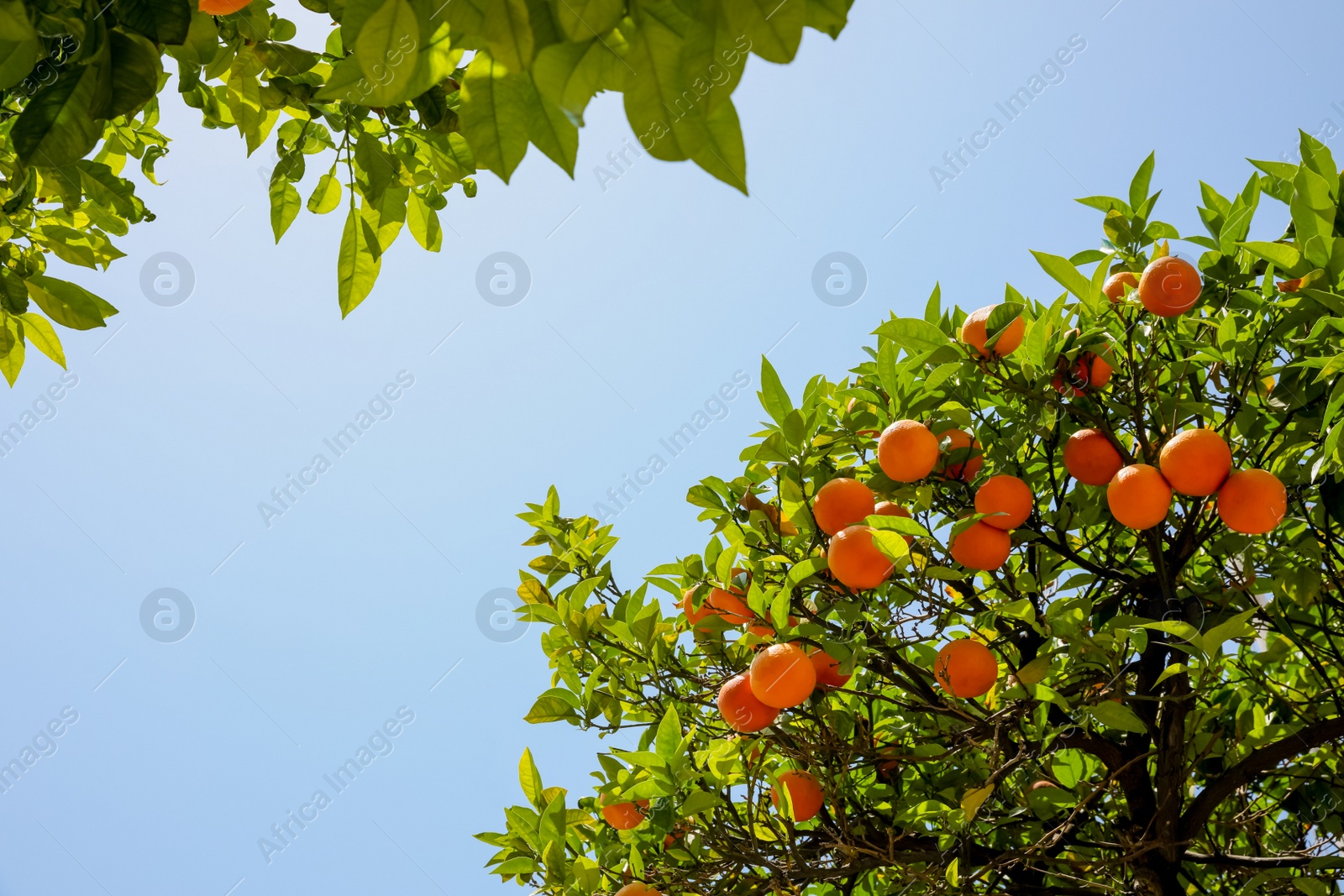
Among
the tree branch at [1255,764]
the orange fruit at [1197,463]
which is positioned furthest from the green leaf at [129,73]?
the tree branch at [1255,764]

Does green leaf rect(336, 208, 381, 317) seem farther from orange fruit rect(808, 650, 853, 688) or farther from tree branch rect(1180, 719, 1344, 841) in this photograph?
tree branch rect(1180, 719, 1344, 841)

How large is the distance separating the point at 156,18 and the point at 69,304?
0.73 m

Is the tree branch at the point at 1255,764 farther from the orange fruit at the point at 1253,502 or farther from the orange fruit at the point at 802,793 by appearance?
the orange fruit at the point at 802,793

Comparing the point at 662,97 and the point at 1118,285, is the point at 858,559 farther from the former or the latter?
the point at 662,97

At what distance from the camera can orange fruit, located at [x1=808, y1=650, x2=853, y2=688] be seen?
1.49 meters

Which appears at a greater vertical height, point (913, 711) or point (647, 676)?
point (913, 711)

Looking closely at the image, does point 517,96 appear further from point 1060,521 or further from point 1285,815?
point 1285,815

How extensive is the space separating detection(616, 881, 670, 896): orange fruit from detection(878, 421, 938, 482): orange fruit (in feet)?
2.67

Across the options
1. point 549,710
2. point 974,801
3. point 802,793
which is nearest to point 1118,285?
point 974,801

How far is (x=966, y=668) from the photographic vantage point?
1403 mm

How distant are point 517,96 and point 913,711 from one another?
1.39 meters

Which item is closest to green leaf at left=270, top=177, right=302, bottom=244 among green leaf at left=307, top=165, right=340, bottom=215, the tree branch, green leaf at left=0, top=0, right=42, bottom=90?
green leaf at left=307, top=165, right=340, bottom=215

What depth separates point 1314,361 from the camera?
46.6 inches

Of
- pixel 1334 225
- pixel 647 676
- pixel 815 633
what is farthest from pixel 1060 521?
pixel 647 676
